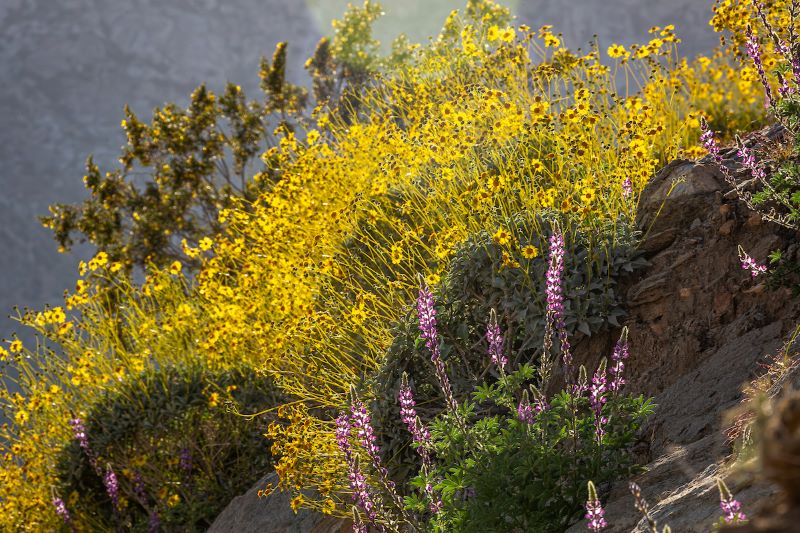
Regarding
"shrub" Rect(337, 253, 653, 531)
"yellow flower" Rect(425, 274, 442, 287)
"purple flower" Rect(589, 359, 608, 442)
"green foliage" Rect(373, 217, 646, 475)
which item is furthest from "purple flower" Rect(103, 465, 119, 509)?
"purple flower" Rect(589, 359, 608, 442)

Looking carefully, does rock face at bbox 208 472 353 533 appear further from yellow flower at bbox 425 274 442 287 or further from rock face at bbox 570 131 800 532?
rock face at bbox 570 131 800 532

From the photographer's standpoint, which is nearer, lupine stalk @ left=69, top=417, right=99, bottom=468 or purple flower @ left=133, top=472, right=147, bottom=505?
lupine stalk @ left=69, top=417, right=99, bottom=468

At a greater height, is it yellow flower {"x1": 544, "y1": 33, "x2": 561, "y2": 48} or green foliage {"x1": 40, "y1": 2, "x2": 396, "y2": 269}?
green foliage {"x1": 40, "y1": 2, "x2": 396, "y2": 269}

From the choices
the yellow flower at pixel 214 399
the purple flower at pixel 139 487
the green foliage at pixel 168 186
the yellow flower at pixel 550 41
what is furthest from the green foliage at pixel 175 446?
the green foliage at pixel 168 186

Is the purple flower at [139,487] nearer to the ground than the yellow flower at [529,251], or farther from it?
farther from it

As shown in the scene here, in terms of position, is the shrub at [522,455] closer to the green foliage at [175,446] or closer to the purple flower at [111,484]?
the green foliage at [175,446]

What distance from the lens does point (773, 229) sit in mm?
3750

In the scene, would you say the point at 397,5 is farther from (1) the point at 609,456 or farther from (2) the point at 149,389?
(1) the point at 609,456

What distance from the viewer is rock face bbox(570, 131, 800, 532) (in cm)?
279

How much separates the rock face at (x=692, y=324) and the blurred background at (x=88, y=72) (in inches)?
1049

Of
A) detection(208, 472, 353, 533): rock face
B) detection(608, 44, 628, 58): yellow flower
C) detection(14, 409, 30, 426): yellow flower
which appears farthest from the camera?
detection(14, 409, 30, 426): yellow flower

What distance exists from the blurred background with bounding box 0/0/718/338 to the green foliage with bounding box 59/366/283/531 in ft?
82.7

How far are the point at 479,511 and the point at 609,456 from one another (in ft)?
1.67

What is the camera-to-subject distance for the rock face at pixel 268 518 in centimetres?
461
